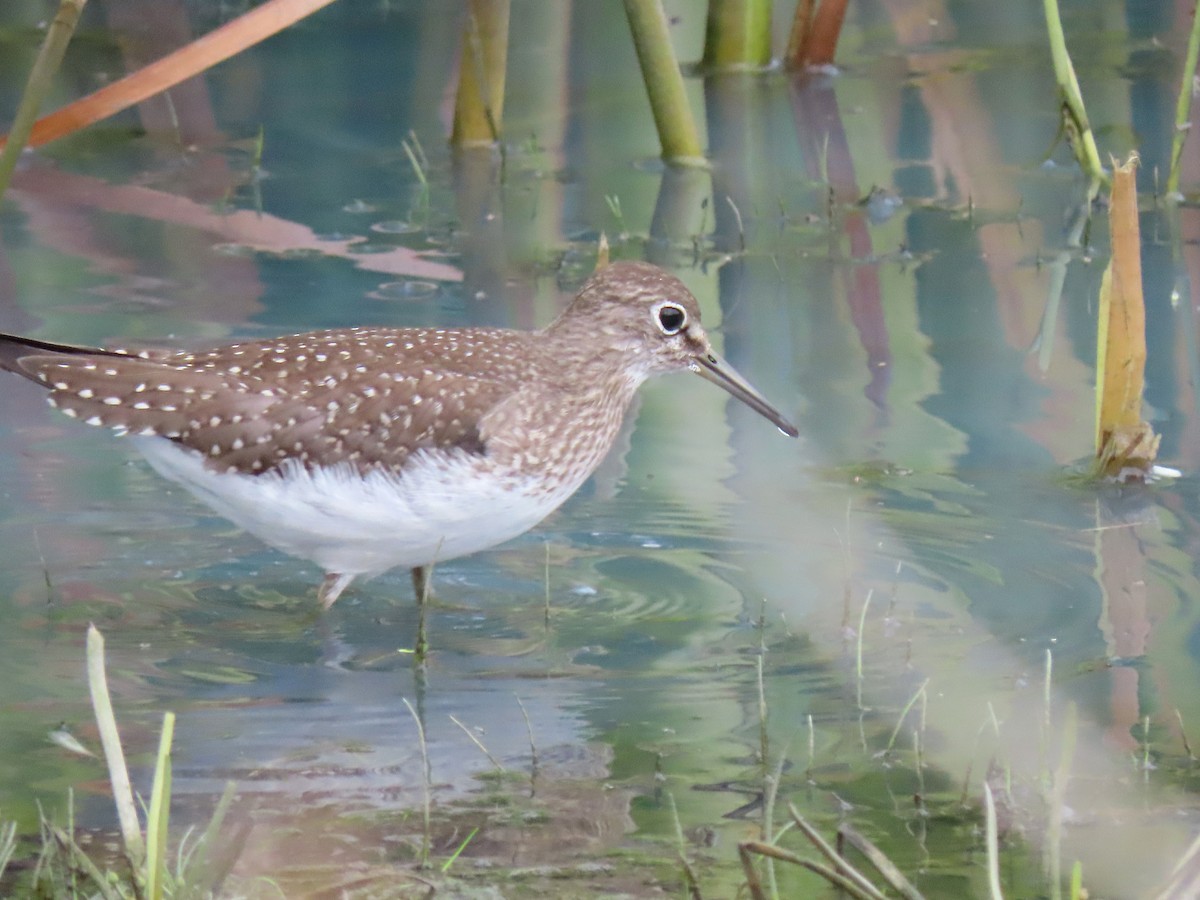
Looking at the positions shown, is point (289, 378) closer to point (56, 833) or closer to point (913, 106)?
point (56, 833)

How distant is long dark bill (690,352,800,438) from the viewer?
539 centimetres

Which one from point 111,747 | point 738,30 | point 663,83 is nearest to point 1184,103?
point 663,83

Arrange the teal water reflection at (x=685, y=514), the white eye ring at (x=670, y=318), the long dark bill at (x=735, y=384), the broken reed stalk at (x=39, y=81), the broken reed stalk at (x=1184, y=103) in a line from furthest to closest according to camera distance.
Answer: the broken reed stalk at (x=1184, y=103) < the long dark bill at (x=735, y=384) < the white eye ring at (x=670, y=318) < the teal water reflection at (x=685, y=514) < the broken reed stalk at (x=39, y=81)

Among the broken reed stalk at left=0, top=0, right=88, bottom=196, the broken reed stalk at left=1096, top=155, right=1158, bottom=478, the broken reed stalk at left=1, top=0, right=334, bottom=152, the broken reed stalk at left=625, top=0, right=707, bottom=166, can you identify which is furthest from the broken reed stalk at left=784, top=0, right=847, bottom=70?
the broken reed stalk at left=0, top=0, right=88, bottom=196

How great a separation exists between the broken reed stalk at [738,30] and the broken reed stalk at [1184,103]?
93.8 inches

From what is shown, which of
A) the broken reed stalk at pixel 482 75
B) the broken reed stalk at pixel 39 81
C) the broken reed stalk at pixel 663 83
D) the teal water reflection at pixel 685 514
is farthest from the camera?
the broken reed stalk at pixel 482 75

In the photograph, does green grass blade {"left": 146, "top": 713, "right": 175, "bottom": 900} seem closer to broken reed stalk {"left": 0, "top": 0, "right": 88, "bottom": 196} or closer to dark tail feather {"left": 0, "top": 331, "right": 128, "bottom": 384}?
broken reed stalk {"left": 0, "top": 0, "right": 88, "bottom": 196}

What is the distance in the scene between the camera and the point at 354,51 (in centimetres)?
1045

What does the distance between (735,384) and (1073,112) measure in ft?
8.15

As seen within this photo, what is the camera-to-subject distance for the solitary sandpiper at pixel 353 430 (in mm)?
4609

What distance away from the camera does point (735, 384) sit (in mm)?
5398

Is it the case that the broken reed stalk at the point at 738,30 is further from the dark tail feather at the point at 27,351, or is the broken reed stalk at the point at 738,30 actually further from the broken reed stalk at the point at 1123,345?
the dark tail feather at the point at 27,351

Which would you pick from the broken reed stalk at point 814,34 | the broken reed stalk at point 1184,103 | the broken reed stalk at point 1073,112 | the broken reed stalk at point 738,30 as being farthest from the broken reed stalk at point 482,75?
the broken reed stalk at point 1184,103

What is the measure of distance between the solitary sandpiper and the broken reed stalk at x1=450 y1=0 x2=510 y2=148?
3380 millimetres
